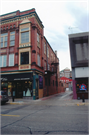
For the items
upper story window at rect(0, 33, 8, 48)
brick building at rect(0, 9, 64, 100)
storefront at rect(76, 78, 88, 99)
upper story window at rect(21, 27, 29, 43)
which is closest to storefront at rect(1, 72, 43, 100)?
brick building at rect(0, 9, 64, 100)

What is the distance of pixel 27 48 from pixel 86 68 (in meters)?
9.29

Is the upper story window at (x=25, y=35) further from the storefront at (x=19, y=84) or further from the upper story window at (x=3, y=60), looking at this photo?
the storefront at (x=19, y=84)

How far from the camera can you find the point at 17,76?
60.8 ft

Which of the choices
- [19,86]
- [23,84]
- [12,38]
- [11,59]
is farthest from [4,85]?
[12,38]

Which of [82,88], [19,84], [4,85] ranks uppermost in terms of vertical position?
[19,84]

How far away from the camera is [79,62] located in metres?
16.6

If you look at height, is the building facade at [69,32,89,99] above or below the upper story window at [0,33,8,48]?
below

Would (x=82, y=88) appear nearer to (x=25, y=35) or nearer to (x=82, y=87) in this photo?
(x=82, y=87)

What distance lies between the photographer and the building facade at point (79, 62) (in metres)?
16.3

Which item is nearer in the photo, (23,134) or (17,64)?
(23,134)

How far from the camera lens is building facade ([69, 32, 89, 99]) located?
16266 millimetres

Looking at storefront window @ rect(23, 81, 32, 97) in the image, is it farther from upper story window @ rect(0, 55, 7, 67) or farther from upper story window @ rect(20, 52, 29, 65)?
upper story window @ rect(0, 55, 7, 67)

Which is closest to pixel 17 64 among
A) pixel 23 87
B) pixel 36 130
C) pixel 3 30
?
pixel 23 87

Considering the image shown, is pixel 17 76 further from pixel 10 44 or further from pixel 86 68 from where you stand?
pixel 86 68
